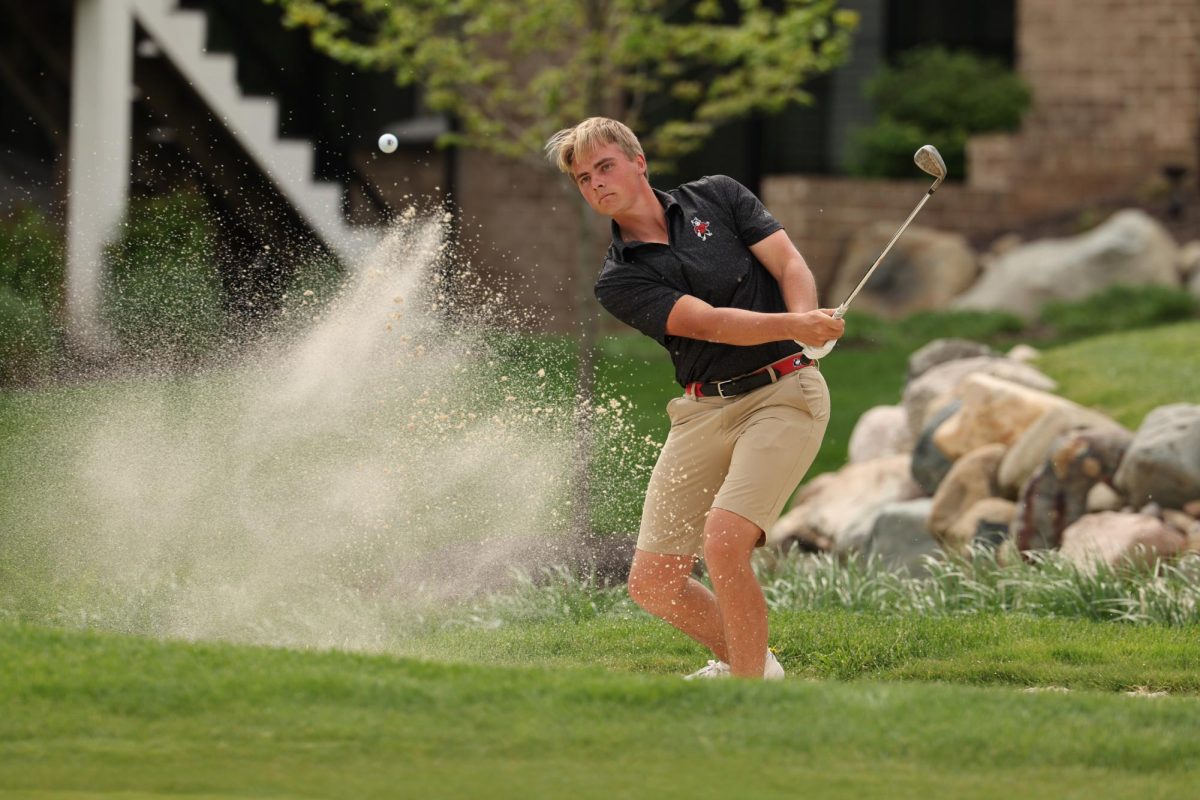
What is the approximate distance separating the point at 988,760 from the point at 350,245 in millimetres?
10296

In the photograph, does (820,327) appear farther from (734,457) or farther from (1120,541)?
(1120,541)

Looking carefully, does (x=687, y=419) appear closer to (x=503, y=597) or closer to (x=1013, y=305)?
(x=503, y=597)

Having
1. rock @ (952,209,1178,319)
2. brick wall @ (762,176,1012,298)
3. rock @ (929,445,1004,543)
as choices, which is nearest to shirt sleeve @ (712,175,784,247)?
rock @ (929,445,1004,543)

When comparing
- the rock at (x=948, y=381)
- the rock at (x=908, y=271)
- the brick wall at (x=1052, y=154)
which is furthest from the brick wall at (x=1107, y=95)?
the rock at (x=948, y=381)

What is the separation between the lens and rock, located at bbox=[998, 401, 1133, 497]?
7906 mm

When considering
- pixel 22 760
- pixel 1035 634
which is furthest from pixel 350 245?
pixel 22 760

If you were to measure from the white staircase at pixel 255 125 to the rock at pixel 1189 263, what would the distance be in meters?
7.49

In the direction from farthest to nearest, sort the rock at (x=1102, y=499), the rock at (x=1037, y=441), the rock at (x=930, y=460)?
the rock at (x=930, y=460) → the rock at (x=1037, y=441) → the rock at (x=1102, y=499)

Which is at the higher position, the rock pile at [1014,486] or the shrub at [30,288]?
the shrub at [30,288]

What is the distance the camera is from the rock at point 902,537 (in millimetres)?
8125

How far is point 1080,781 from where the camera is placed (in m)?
3.69

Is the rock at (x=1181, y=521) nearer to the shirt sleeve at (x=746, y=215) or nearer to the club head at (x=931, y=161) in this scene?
the club head at (x=931, y=161)

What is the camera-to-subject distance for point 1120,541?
23.0 ft

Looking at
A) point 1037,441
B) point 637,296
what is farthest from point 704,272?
point 1037,441
